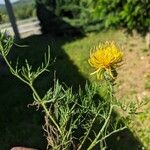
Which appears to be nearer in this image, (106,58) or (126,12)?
(106,58)

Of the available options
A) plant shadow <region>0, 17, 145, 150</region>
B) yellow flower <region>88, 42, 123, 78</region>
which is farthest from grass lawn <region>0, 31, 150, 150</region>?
yellow flower <region>88, 42, 123, 78</region>

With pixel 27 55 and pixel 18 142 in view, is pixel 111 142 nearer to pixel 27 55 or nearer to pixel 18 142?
pixel 18 142

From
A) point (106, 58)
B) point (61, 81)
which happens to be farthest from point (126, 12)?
point (106, 58)

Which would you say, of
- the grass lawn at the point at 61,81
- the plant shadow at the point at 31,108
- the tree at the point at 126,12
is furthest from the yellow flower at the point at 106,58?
the tree at the point at 126,12

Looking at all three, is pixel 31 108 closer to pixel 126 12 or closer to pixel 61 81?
pixel 61 81

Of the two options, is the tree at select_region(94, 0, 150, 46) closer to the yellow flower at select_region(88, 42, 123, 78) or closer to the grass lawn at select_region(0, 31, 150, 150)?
the grass lawn at select_region(0, 31, 150, 150)

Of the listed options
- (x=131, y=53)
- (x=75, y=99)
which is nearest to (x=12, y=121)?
(x=131, y=53)

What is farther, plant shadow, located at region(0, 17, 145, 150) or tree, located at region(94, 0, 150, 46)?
tree, located at region(94, 0, 150, 46)
